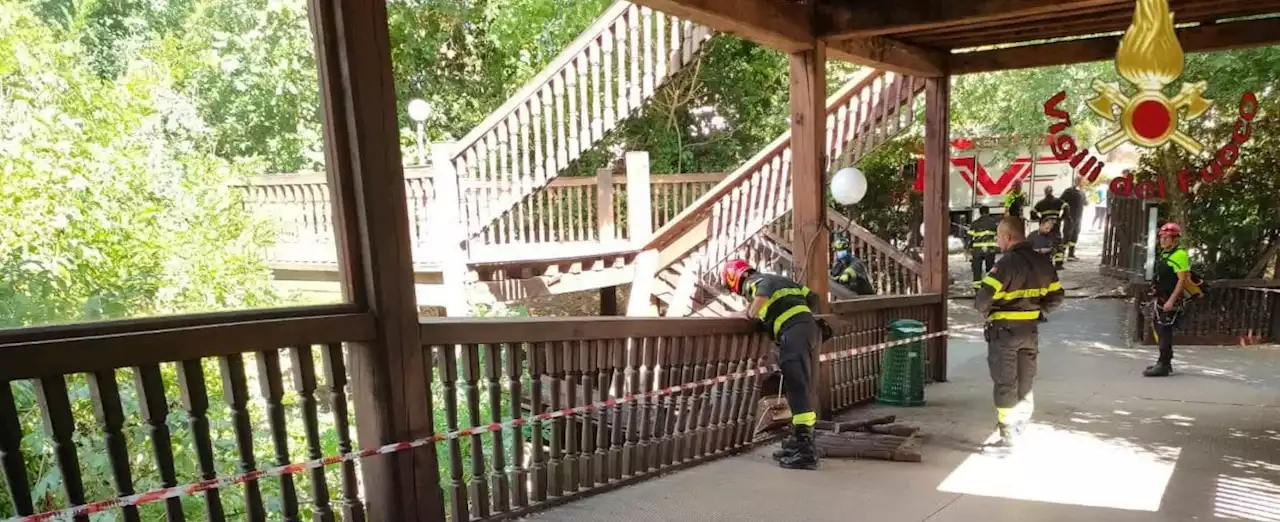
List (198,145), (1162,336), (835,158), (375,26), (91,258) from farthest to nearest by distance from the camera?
1. (835,158)
2. (1162,336)
3. (198,145)
4. (91,258)
5. (375,26)

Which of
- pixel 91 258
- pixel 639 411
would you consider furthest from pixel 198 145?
pixel 639 411

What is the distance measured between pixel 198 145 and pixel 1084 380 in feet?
26.2

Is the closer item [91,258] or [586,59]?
[91,258]

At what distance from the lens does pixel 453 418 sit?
10.4ft

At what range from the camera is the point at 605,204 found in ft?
34.8

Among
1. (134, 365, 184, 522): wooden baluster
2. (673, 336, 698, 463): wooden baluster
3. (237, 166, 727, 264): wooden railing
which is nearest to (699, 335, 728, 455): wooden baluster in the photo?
(673, 336, 698, 463): wooden baluster

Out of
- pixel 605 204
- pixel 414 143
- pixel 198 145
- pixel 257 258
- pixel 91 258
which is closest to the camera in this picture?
pixel 91 258

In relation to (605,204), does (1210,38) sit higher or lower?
higher

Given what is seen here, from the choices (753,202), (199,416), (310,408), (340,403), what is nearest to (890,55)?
(753,202)

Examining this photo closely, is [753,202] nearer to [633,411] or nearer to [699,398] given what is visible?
[699,398]

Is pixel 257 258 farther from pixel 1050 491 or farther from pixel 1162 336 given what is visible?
pixel 1162 336

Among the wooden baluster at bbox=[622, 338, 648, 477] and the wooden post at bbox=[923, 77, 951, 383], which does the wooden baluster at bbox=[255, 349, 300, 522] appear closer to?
the wooden baluster at bbox=[622, 338, 648, 477]

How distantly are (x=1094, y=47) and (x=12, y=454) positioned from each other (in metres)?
8.05

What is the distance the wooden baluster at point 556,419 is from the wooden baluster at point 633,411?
1.63ft
